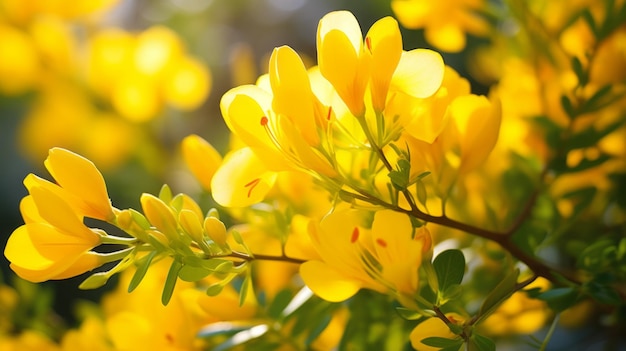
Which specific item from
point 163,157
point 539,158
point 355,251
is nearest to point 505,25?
point 539,158

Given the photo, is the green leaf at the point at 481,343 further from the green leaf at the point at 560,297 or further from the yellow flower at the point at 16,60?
the yellow flower at the point at 16,60

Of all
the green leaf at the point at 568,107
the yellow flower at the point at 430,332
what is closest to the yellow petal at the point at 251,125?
the yellow flower at the point at 430,332

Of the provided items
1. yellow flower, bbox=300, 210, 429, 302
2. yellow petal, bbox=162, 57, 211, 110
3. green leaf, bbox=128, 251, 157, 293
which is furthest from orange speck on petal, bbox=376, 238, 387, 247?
yellow petal, bbox=162, 57, 211, 110

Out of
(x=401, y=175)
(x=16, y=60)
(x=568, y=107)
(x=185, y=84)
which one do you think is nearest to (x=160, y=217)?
(x=401, y=175)

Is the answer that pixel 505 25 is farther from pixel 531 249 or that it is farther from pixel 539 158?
pixel 531 249

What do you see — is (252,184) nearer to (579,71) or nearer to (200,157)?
(200,157)

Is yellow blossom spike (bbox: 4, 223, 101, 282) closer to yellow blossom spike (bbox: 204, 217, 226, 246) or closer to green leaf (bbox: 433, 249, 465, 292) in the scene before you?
yellow blossom spike (bbox: 204, 217, 226, 246)

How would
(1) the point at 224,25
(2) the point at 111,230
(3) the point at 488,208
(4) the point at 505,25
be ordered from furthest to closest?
(1) the point at 224,25 < (2) the point at 111,230 < (4) the point at 505,25 < (3) the point at 488,208
